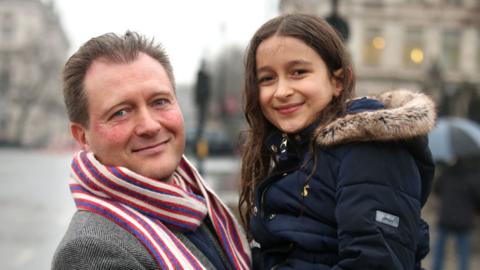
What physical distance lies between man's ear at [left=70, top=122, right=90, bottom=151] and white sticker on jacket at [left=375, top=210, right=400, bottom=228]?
112cm

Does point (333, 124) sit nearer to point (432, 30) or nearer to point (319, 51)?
point (319, 51)

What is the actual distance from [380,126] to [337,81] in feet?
1.46

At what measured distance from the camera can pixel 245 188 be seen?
2.62 m

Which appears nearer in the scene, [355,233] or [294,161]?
[355,233]

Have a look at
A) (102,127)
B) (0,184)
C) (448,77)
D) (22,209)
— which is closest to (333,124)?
(102,127)

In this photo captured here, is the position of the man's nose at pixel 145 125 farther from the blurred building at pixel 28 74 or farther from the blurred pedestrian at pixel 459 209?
the blurred building at pixel 28 74

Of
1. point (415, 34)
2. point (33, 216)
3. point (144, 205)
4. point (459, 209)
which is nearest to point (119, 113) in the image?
point (144, 205)

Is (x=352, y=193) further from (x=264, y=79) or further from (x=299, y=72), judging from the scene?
(x=264, y=79)

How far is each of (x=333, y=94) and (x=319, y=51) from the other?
0.20 m

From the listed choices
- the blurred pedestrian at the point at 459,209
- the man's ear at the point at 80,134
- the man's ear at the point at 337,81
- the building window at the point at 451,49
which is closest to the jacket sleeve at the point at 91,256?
the man's ear at the point at 80,134

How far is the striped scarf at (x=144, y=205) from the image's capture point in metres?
1.90

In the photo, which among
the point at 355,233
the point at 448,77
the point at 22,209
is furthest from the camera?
the point at 448,77

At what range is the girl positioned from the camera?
1971 mm

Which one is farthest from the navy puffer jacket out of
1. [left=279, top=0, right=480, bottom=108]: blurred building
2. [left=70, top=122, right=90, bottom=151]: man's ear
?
[left=279, top=0, right=480, bottom=108]: blurred building
